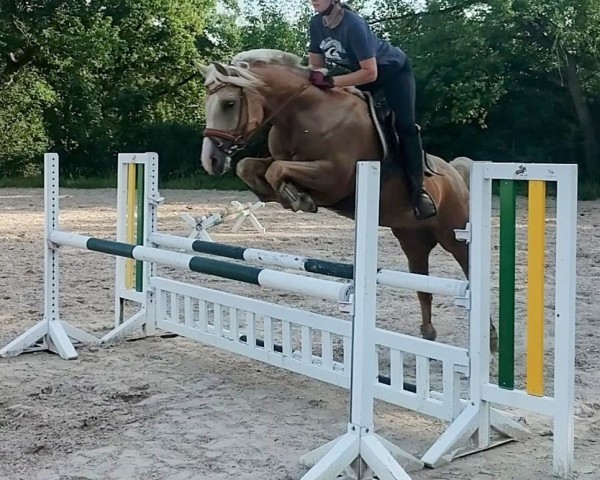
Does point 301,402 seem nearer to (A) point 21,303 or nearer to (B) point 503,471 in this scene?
(B) point 503,471

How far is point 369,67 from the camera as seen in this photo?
3314 millimetres

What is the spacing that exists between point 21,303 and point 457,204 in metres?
2.96

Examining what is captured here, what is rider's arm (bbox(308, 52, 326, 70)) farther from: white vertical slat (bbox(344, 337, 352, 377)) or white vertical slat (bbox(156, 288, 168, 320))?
white vertical slat (bbox(156, 288, 168, 320))

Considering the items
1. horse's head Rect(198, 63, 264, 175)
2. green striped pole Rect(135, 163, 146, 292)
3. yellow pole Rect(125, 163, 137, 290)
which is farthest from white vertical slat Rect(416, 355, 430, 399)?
yellow pole Rect(125, 163, 137, 290)

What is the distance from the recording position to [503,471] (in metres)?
2.52

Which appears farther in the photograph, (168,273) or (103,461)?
(168,273)

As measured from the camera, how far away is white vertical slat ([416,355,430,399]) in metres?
2.88

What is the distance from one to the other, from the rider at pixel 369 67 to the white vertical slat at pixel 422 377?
980 mm

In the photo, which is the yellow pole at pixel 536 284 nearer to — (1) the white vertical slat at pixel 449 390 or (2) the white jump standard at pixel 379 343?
(2) the white jump standard at pixel 379 343

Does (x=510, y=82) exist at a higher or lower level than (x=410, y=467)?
higher

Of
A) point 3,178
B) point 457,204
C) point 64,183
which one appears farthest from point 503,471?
point 3,178

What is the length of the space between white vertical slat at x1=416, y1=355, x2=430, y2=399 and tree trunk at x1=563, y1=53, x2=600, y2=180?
14347mm

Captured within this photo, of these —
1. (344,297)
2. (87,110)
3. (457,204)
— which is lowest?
(344,297)

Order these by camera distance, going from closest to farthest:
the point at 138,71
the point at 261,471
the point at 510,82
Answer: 1. the point at 261,471
2. the point at 510,82
3. the point at 138,71
